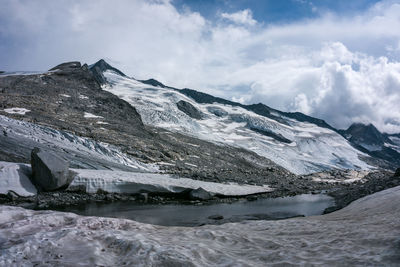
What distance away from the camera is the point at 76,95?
66062 millimetres

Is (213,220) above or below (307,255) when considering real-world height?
below

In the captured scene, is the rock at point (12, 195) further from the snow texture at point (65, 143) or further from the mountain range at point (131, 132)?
the snow texture at point (65, 143)

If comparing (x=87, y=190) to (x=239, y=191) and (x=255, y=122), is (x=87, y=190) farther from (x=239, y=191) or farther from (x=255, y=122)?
(x=255, y=122)

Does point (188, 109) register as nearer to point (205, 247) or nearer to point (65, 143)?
point (65, 143)

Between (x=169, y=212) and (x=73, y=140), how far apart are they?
2154 cm

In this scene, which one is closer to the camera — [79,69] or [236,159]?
[236,159]

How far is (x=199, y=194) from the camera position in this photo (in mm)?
26953

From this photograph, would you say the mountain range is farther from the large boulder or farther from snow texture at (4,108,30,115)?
the large boulder

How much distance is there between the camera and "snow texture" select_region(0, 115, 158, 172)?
102ft

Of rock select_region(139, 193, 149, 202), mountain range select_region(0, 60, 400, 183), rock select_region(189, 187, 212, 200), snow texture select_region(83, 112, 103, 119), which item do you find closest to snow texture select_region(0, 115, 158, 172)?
mountain range select_region(0, 60, 400, 183)

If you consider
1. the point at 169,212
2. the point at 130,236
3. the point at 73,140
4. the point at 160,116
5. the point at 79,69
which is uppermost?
the point at 79,69

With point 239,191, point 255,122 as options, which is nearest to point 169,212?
point 239,191

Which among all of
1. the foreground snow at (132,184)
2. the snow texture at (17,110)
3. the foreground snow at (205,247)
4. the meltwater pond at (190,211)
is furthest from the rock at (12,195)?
the snow texture at (17,110)

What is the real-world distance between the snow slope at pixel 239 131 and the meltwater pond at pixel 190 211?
54.2m
